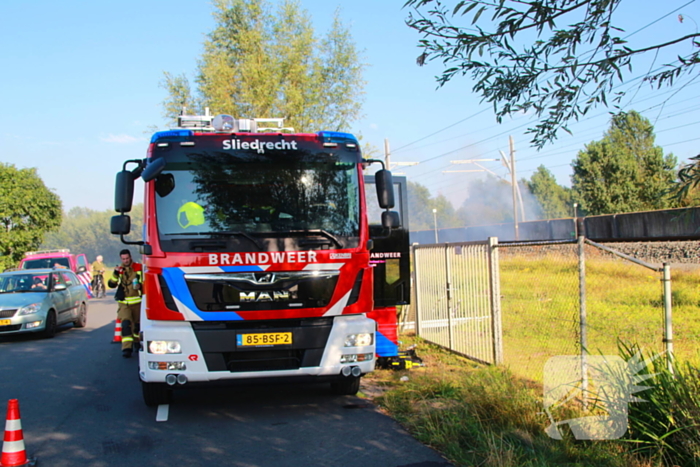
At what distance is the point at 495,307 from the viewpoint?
8688 mm

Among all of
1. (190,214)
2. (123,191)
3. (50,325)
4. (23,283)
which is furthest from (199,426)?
(23,283)

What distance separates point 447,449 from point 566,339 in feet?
16.5

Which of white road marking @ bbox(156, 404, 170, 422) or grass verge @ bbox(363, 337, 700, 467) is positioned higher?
grass verge @ bbox(363, 337, 700, 467)

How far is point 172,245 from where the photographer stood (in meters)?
6.42

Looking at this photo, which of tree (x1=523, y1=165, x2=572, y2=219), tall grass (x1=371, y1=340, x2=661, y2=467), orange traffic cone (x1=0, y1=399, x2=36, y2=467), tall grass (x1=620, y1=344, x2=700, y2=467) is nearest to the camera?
tall grass (x1=620, y1=344, x2=700, y2=467)

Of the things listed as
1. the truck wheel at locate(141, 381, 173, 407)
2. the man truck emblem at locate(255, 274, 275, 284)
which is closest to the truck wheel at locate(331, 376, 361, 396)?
the man truck emblem at locate(255, 274, 275, 284)

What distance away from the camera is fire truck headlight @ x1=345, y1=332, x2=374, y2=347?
6668 mm

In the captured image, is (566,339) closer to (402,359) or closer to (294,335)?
(402,359)

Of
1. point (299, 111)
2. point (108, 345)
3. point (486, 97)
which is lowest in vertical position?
point (108, 345)

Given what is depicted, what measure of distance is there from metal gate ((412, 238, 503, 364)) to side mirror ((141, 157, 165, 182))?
4.57 meters

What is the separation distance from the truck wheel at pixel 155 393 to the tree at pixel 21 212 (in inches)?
974

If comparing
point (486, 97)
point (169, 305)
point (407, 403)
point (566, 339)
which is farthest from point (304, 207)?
point (566, 339)

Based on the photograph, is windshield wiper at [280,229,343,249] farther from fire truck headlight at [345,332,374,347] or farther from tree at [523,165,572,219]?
tree at [523,165,572,219]

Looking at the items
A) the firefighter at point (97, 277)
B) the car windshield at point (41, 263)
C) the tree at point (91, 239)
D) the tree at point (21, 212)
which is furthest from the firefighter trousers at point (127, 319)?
the tree at point (91, 239)
